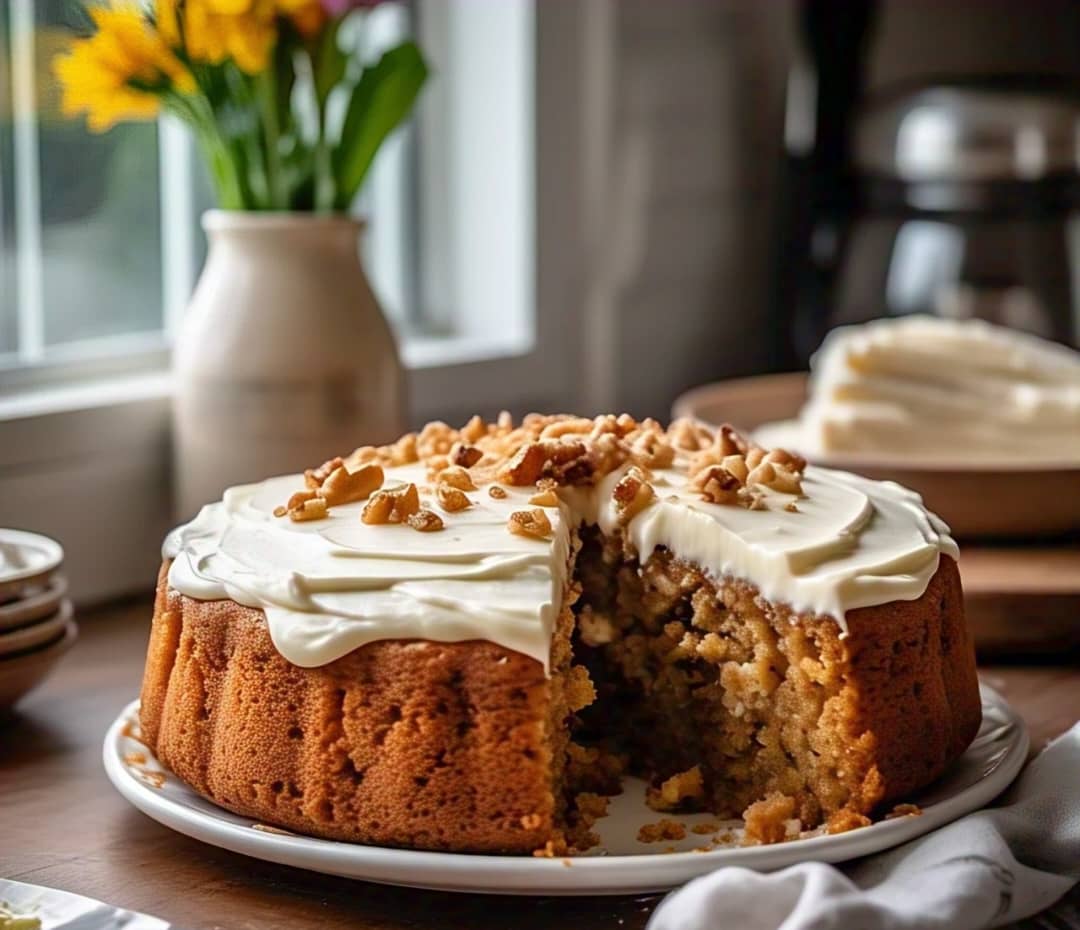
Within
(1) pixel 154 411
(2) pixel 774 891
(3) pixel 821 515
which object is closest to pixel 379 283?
(1) pixel 154 411

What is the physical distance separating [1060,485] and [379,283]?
3.77ft

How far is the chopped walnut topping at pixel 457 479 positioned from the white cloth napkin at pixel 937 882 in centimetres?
42

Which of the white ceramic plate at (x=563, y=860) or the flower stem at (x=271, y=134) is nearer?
the white ceramic plate at (x=563, y=860)

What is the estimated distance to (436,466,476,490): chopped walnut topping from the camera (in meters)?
1.32

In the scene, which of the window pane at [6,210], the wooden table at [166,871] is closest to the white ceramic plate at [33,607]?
the wooden table at [166,871]

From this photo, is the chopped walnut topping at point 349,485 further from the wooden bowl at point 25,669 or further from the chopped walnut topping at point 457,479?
the wooden bowl at point 25,669

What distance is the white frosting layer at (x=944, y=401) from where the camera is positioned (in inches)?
77.0

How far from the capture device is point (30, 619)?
140 cm

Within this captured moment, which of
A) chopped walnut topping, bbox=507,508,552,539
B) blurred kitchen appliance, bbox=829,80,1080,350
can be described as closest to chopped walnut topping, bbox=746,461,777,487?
chopped walnut topping, bbox=507,508,552,539

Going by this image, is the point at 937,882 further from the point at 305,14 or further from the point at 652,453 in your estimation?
the point at 305,14

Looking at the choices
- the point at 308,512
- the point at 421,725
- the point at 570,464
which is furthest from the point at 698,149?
the point at 421,725

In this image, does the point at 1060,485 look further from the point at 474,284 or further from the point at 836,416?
the point at 474,284

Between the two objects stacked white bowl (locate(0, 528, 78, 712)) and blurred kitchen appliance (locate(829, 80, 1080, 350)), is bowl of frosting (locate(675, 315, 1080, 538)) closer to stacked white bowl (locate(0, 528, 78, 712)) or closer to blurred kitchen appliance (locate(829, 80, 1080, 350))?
blurred kitchen appliance (locate(829, 80, 1080, 350))

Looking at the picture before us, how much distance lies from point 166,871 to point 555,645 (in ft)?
1.04
